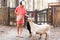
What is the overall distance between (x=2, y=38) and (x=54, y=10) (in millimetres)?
5634

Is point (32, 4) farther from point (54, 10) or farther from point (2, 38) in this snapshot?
point (2, 38)

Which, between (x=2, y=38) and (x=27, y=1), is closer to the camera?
(x=2, y=38)

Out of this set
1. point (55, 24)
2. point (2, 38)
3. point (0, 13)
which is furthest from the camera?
point (0, 13)

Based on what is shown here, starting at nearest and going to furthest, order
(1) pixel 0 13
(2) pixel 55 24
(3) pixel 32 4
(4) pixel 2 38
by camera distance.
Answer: (4) pixel 2 38
(2) pixel 55 24
(1) pixel 0 13
(3) pixel 32 4

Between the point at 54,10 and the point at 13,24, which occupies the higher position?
the point at 54,10

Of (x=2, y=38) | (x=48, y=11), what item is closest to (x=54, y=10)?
(x=48, y=11)

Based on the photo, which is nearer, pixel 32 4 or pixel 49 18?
pixel 49 18

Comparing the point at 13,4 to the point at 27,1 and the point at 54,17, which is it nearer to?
the point at 27,1

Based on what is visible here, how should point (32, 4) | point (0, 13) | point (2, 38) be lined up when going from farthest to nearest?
1. point (32, 4)
2. point (0, 13)
3. point (2, 38)

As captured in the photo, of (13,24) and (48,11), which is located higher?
(48,11)

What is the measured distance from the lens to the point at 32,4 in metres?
18.1

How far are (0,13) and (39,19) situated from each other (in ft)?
9.61

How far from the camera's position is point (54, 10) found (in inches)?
574

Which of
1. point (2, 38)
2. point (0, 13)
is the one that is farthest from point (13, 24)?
point (2, 38)
